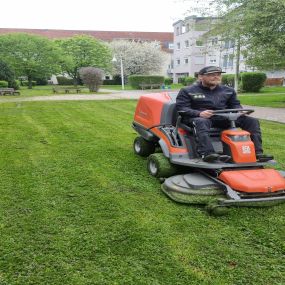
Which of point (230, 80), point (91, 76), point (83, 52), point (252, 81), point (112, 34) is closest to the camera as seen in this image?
point (252, 81)

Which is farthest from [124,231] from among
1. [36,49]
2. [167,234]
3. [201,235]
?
[36,49]

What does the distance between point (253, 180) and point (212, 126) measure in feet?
3.29

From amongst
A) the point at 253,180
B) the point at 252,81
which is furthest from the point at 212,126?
the point at 252,81

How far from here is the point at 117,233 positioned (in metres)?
3.07

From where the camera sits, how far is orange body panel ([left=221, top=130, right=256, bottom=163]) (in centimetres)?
383

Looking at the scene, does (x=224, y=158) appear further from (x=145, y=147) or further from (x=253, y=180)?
(x=145, y=147)

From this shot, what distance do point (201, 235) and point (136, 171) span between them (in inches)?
78.7

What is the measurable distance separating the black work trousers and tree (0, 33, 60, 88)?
93.9 feet

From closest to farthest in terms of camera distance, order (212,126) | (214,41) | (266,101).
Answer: (212,126) → (266,101) → (214,41)

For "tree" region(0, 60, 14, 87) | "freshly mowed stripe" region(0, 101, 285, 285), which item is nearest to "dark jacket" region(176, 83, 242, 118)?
"freshly mowed stripe" region(0, 101, 285, 285)

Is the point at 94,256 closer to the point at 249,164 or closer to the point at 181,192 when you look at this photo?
the point at 181,192

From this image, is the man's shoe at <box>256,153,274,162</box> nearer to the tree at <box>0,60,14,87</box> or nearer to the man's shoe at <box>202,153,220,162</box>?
the man's shoe at <box>202,153,220,162</box>

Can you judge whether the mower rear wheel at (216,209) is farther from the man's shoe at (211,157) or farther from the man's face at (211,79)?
the man's face at (211,79)

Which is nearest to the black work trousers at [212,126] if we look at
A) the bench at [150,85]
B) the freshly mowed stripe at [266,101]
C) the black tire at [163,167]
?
the black tire at [163,167]
